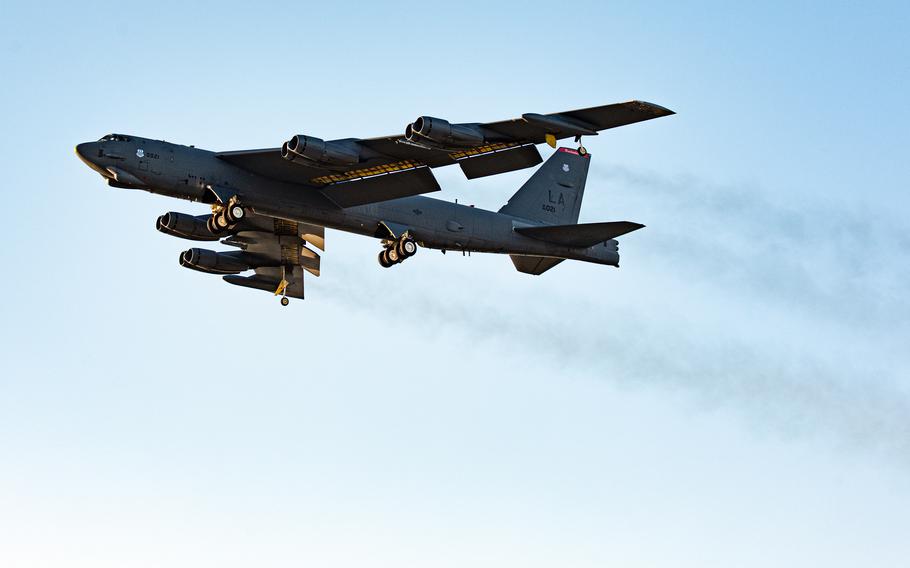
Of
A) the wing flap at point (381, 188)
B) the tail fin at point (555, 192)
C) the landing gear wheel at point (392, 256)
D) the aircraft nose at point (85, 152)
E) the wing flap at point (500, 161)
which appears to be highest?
the tail fin at point (555, 192)

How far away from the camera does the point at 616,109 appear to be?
4112cm

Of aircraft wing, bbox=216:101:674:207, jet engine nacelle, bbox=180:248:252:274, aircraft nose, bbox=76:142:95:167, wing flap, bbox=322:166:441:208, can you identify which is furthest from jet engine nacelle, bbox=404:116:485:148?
jet engine nacelle, bbox=180:248:252:274

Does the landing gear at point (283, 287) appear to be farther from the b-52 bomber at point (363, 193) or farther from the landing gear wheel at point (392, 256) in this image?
the landing gear wheel at point (392, 256)

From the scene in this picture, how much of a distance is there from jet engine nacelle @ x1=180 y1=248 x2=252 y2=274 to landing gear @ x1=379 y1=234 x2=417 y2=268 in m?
7.78

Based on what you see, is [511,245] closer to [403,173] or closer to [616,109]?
[403,173]

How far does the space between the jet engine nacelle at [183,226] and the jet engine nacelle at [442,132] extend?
38.9 ft

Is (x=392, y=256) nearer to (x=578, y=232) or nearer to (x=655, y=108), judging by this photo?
(x=578, y=232)

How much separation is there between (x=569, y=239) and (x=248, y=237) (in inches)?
529

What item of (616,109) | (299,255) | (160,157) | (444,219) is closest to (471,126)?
(616,109)

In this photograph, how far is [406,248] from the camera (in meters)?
48.0

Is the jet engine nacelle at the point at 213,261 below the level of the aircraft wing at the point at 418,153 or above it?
below

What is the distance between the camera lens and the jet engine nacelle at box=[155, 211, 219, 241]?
164 ft

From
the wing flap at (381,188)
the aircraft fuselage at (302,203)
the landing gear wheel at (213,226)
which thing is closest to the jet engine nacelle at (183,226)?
the landing gear wheel at (213,226)

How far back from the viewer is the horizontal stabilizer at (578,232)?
163ft
